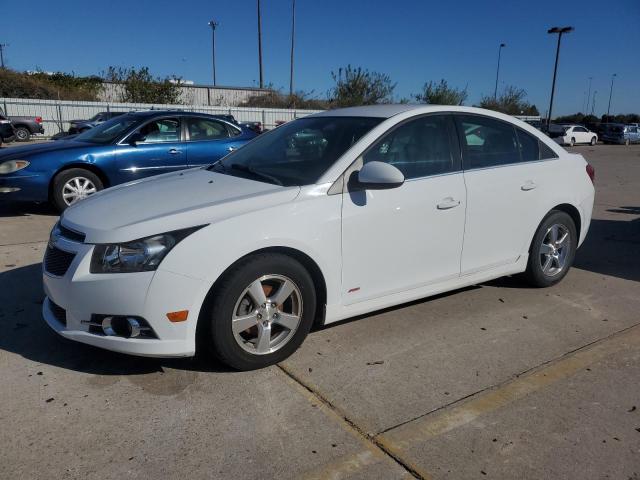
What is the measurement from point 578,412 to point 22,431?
9.33 ft

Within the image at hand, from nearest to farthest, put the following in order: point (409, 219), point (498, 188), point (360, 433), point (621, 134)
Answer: point (360, 433)
point (409, 219)
point (498, 188)
point (621, 134)

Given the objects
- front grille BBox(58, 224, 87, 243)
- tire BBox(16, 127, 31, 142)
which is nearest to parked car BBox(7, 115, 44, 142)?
tire BBox(16, 127, 31, 142)

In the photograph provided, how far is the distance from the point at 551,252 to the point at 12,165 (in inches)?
256

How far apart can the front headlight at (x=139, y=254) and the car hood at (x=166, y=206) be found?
0.03 metres

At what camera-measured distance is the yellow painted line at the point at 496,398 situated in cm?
261

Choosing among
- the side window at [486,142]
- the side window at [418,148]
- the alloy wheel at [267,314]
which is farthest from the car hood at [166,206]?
the side window at [486,142]

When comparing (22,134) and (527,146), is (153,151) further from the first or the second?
(22,134)

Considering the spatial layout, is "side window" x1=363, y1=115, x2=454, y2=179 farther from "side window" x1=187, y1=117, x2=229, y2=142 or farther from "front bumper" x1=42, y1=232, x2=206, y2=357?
"side window" x1=187, y1=117, x2=229, y2=142

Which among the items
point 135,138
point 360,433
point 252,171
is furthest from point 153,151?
point 360,433

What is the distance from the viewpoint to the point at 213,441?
2568 millimetres

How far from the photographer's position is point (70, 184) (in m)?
7.31

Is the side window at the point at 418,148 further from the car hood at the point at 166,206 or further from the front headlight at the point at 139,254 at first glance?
the front headlight at the point at 139,254

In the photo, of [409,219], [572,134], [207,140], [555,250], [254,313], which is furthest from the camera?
[572,134]

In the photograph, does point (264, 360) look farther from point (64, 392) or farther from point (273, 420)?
point (64, 392)
